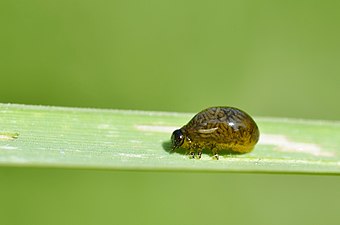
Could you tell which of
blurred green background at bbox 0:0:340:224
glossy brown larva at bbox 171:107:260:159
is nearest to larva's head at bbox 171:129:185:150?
glossy brown larva at bbox 171:107:260:159

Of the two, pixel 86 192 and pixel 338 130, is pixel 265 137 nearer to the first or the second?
pixel 338 130

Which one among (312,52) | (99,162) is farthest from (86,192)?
(312,52)

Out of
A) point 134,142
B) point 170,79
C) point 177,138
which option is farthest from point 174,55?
point 134,142

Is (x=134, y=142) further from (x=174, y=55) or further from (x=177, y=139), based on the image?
(x=174, y=55)

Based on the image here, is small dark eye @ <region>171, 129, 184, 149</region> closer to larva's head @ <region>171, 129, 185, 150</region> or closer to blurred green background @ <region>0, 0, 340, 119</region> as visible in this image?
larva's head @ <region>171, 129, 185, 150</region>

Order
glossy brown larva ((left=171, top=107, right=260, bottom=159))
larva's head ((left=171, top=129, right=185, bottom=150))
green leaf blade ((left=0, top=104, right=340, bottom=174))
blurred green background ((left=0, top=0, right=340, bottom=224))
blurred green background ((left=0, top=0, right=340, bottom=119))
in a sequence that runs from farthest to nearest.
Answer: blurred green background ((left=0, top=0, right=340, bottom=119)) < blurred green background ((left=0, top=0, right=340, bottom=224)) < glossy brown larva ((left=171, top=107, right=260, bottom=159)) < larva's head ((left=171, top=129, right=185, bottom=150)) < green leaf blade ((left=0, top=104, right=340, bottom=174))
